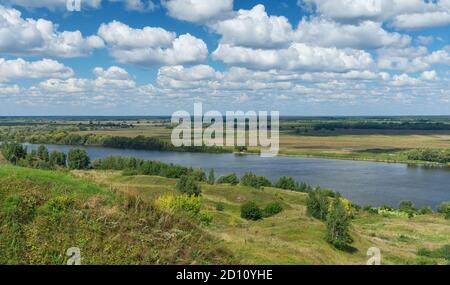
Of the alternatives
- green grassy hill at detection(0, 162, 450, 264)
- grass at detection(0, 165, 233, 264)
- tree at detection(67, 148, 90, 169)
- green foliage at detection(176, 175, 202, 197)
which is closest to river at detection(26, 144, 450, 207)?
tree at detection(67, 148, 90, 169)

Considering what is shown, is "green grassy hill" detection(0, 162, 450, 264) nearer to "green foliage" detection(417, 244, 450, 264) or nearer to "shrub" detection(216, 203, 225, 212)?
"green foliage" detection(417, 244, 450, 264)

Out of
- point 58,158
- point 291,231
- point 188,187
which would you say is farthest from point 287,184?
point 58,158

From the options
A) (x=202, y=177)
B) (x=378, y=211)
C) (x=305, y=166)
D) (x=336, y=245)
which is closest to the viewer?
(x=336, y=245)

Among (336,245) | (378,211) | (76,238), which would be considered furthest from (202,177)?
(76,238)

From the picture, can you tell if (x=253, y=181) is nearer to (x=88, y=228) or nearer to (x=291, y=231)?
(x=291, y=231)

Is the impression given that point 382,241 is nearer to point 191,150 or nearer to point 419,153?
point 419,153

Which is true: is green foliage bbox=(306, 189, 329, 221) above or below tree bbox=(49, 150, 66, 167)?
below
